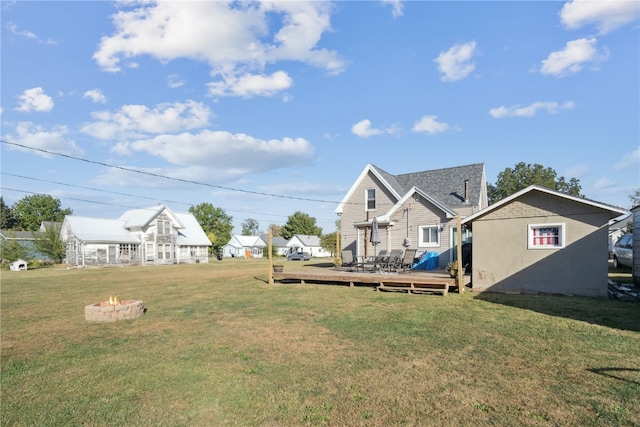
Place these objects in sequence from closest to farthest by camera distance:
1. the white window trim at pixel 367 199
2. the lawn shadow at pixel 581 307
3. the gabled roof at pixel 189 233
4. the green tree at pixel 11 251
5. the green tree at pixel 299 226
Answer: the lawn shadow at pixel 581 307 < the white window trim at pixel 367 199 < the green tree at pixel 11 251 < the gabled roof at pixel 189 233 < the green tree at pixel 299 226

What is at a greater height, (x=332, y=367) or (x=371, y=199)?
(x=371, y=199)

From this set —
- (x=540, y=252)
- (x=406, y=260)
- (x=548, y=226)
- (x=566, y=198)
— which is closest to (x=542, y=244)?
(x=540, y=252)

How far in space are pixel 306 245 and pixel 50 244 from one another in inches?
1812

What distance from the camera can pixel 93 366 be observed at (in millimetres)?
5652

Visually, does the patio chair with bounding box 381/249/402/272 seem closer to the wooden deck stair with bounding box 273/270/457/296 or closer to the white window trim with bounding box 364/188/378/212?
the wooden deck stair with bounding box 273/270/457/296

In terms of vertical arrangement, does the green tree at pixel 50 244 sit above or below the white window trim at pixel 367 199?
below

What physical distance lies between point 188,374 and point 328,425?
244cm

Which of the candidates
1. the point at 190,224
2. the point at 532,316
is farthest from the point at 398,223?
the point at 190,224

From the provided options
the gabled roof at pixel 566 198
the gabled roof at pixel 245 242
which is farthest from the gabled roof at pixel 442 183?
the gabled roof at pixel 245 242

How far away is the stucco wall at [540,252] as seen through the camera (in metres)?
11.0

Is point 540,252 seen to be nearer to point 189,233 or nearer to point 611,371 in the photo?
point 611,371

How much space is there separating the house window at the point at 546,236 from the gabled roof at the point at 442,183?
29.8 feet

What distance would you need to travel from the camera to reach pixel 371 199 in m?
24.2

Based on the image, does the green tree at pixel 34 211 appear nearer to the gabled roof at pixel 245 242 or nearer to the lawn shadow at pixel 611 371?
the gabled roof at pixel 245 242
